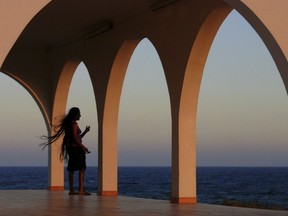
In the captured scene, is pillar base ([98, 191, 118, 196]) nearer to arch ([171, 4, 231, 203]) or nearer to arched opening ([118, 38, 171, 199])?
arch ([171, 4, 231, 203])

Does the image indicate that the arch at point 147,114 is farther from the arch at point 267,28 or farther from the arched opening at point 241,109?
the arch at point 267,28

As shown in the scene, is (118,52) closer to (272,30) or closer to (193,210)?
(193,210)

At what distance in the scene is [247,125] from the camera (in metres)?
69.7

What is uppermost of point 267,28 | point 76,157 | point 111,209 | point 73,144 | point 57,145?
point 267,28

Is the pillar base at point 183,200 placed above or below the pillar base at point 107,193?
below

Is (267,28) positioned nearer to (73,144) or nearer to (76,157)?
(73,144)

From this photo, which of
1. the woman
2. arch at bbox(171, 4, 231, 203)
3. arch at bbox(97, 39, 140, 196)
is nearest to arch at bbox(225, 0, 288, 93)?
arch at bbox(171, 4, 231, 203)

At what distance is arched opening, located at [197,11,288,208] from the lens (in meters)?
47.6

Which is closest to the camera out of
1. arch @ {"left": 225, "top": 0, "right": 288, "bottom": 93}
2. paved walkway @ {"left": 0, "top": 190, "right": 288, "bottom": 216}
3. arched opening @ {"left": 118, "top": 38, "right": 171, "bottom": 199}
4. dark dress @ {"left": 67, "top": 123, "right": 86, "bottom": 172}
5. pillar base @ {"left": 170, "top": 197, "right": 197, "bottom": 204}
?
arch @ {"left": 225, "top": 0, "right": 288, "bottom": 93}

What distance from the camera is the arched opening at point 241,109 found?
4759cm

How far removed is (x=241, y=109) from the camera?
232 ft

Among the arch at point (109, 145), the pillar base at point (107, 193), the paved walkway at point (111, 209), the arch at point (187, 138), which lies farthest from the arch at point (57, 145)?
the paved walkway at point (111, 209)

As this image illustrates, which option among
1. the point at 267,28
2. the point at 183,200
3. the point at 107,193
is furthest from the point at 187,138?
the point at 267,28

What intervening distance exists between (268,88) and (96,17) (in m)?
31.7
